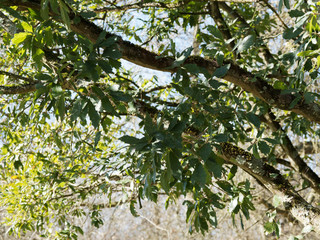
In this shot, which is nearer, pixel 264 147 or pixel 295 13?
pixel 295 13

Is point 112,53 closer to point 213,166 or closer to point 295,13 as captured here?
point 213,166

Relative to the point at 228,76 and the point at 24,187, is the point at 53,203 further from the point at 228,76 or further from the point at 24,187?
the point at 228,76

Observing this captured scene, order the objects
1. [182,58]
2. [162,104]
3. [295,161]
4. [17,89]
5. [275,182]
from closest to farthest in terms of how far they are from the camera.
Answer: [182,58] < [17,89] < [275,182] < [162,104] < [295,161]

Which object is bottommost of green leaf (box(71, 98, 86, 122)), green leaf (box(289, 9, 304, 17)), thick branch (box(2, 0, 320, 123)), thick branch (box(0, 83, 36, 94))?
green leaf (box(71, 98, 86, 122))

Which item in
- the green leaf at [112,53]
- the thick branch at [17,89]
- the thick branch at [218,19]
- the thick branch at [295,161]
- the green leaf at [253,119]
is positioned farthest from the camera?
the thick branch at [295,161]

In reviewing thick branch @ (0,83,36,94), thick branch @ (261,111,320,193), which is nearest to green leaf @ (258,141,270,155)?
thick branch @ (0,83,36,94)

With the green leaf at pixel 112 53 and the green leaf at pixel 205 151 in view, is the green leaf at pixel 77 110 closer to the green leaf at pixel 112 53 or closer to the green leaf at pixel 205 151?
the green leaf at pixel 112 53

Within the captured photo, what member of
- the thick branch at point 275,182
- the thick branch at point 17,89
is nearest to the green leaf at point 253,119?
the thick branch at point 275,182

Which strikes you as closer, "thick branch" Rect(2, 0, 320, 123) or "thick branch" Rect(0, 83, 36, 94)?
"thick branch" Rect(2, 0, 320, 123)

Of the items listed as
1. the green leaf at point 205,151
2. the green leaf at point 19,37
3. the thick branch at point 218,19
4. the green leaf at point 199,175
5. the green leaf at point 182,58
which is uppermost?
the thick branch at point 218,19

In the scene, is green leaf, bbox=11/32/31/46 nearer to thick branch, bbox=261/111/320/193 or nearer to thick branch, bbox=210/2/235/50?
thick branch, bbox=210/2/235/50

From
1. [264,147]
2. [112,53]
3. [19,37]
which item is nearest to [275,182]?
[264,147]

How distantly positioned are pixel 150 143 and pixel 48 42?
0.40 m

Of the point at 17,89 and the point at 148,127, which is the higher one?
the point at 17,89
